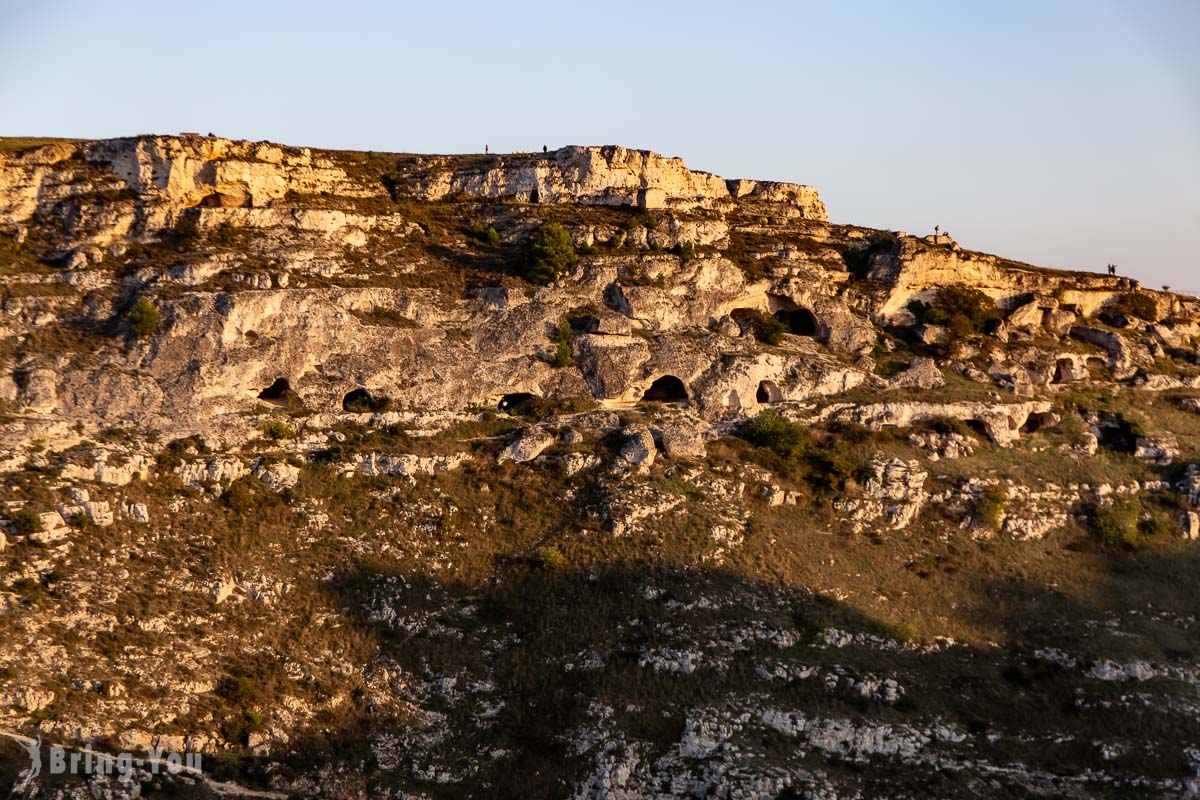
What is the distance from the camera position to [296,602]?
43.5m

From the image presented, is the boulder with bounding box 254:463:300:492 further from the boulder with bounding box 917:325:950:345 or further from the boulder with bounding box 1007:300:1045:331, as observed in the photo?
the boulder with bounding box 1007:300:1045:331

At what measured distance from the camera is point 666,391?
193 ft

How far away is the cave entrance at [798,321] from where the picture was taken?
6391 centimetres

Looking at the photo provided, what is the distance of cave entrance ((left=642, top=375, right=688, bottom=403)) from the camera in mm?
57547

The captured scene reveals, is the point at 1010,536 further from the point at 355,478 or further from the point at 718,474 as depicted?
the point at 355,478

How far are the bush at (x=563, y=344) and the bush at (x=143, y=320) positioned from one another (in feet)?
60.6

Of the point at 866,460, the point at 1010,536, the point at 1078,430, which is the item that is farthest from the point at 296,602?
the point at 1078,430

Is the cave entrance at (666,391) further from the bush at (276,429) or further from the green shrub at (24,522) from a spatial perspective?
the green shrub at (24,522)

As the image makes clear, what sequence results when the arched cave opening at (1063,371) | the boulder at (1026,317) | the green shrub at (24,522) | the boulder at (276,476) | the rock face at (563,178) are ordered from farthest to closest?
the boulder at (1026,317) < the rock face at (563,178) < the arched cave opening at (1063,371) < the boulder at (276,476) < the green shrub at (24,522)

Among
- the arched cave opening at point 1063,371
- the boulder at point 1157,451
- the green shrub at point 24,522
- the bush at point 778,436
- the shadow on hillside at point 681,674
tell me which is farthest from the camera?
the arched cave opening at point 1063,371

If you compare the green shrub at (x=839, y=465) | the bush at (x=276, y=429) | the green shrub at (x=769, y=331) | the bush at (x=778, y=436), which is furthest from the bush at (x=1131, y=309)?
the bush at (x=276, y=429)

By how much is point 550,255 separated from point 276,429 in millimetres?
17242

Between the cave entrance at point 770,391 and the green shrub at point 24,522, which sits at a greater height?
the cave entrance at point 770,391

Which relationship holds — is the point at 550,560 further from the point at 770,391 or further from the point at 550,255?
the point at 550,255
